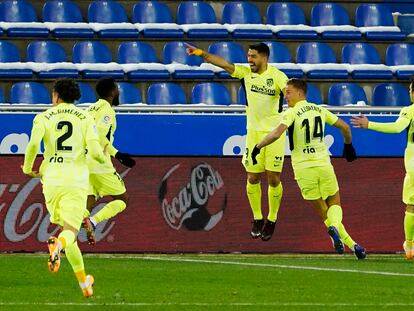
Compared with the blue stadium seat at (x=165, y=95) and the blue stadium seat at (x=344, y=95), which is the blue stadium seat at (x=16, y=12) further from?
the blue stadium seat at (x=344, y=95)

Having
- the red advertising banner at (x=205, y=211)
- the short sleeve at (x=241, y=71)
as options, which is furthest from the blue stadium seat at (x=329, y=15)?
the short sleeve at (x=241, y=71)

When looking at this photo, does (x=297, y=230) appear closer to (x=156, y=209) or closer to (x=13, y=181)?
(x=156, y=209)

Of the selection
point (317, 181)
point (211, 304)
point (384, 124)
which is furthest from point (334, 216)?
point (211, 304)

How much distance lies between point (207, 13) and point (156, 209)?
245 inches

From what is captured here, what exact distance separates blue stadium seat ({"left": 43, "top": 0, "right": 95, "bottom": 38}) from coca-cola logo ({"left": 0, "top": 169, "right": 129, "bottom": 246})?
4.89 meters

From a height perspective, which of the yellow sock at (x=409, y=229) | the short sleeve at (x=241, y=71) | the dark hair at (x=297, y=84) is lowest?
the yellow sock at (x=409, y=229)

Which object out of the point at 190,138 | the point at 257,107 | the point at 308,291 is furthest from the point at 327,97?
the point at 308,291

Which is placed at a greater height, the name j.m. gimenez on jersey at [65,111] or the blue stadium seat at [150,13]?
the blue stadium seat at [150,13]

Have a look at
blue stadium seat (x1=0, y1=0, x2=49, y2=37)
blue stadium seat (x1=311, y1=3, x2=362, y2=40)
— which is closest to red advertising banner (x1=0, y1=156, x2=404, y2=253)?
blue stadium seat (x1=0, y1=0, x2=49, y2=37)

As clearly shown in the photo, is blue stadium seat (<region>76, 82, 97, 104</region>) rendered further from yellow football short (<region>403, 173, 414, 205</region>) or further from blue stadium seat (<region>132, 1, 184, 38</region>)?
yellow football short (<region>403, 173, 414, 205</region>)

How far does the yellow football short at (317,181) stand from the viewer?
15055 millimetres

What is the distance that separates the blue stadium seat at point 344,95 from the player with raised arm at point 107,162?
633cm

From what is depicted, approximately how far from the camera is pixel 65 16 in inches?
831

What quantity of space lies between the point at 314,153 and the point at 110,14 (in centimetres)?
729
